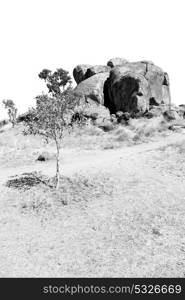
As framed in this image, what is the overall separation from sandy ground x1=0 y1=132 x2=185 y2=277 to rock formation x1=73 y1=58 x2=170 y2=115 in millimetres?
31270

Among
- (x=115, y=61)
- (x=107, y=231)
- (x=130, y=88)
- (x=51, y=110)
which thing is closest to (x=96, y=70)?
(x=115, y=61)

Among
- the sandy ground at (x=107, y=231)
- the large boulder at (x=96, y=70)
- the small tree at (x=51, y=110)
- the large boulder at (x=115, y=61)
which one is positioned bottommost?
the sandy ground at (x=107, y=231)

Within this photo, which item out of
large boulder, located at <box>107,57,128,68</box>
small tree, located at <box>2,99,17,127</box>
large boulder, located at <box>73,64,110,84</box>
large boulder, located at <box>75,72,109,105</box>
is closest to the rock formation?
large boulder, located at <box>75,72,109,105</box>

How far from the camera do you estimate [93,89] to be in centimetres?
5962

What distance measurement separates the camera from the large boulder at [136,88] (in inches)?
2238

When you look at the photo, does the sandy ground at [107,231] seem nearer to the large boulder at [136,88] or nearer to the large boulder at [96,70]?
the large boulder at [136,88]

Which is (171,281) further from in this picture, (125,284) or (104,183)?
(104,183)

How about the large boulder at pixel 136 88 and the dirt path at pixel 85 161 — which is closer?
the dirt path at pixel 85 161

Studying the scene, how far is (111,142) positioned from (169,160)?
12751 millimetres

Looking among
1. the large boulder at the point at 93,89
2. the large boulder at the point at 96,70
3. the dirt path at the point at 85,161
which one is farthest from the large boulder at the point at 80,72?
Answer: the dirt path at the point at 85,161

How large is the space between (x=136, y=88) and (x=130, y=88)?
1.16m

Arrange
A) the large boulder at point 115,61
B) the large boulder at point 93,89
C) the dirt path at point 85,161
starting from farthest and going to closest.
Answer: the large boulder at point 115,61 < the large boulder at point 93,89 < the dirt path at point 85,161

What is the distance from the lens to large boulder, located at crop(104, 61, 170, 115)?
56.8 metres

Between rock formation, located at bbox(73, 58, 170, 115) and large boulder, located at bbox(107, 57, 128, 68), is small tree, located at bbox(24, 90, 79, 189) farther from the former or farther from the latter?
large boulder, located at bbox(107, 57, 128, 68)
